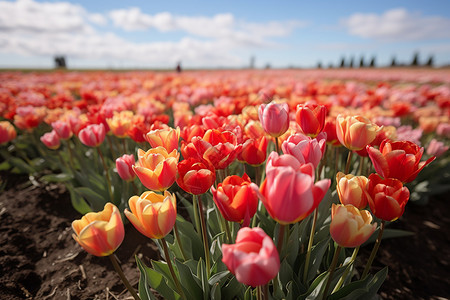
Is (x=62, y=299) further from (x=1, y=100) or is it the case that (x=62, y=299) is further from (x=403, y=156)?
(x=1, y=100)

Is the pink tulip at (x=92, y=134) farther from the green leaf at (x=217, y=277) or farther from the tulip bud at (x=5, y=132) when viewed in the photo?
the green leaf at (x=217, y=277)

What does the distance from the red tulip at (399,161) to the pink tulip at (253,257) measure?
741 mm

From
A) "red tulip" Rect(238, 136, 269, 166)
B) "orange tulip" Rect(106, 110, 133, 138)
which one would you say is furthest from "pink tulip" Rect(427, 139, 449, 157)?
"orange tulip" Rect(106, 110, 133, 138)

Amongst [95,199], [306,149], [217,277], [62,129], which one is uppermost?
[306,149]

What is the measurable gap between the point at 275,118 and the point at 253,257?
85 cm

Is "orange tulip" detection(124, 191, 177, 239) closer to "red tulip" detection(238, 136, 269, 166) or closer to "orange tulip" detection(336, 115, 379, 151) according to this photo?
"red tulip" detection(238, 136, 269, 166)

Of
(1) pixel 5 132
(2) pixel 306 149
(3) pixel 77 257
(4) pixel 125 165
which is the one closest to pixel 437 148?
(2) pixel 306 149

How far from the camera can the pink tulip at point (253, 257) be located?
2.50 ft

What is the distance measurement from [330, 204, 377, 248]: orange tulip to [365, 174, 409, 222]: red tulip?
0.29ft

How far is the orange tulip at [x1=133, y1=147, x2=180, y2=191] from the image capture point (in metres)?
1.17

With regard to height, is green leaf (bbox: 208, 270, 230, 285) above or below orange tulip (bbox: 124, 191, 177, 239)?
below

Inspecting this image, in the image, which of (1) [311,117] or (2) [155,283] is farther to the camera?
(1) [311,117]

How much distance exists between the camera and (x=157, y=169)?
1174 millimetres

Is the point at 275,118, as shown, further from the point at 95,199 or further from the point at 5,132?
the point at 5,132
